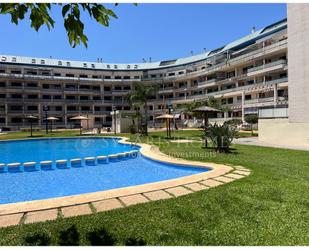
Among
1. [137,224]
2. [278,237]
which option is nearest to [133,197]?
[137,224]

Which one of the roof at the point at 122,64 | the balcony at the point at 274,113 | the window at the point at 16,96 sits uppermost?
the roof at the point at 122,64

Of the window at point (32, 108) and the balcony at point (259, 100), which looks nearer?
the balcony at point (259, 100)

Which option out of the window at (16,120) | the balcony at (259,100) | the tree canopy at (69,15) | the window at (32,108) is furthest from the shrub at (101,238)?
the window at (32,108)

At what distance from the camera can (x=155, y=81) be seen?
60.1 m

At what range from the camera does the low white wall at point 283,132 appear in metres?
17.0

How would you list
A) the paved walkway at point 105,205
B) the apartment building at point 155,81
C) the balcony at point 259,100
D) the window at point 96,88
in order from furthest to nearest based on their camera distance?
1. the window at point 96,88
2. the apartment building at point 155,81
3. the balcony at point 259,100
4. the paved walkway at point 105,205

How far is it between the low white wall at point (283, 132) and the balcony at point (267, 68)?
70.5 feet

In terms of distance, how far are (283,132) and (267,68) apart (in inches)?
967

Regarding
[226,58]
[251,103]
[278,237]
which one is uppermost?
[226,58]

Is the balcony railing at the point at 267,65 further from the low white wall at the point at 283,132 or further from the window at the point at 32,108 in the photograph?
the window at the point at 32,108

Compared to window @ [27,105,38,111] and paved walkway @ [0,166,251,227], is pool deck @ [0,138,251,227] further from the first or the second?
window @ [27,105,38,111]

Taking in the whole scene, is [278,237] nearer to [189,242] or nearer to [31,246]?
[189,242]

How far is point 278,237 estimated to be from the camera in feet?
12.3

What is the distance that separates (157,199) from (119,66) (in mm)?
68767
